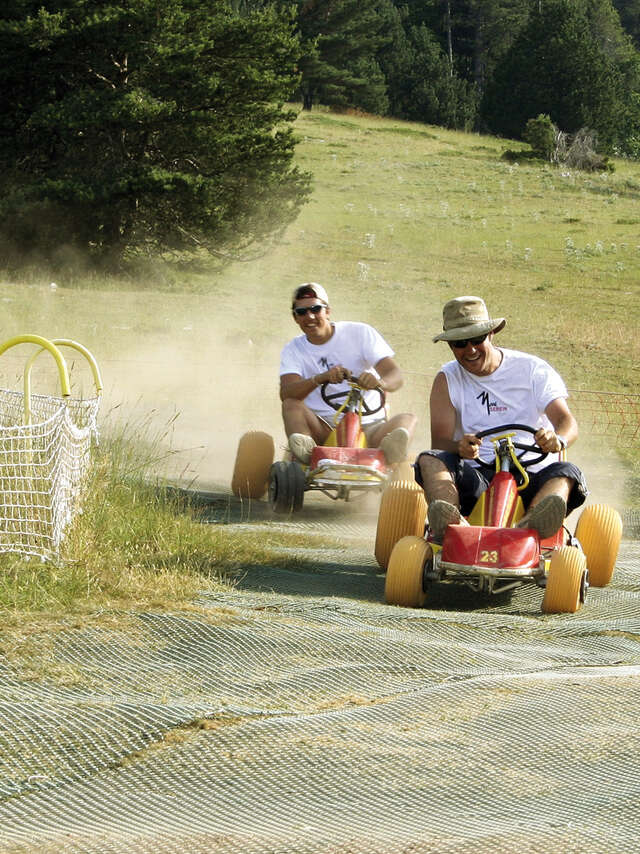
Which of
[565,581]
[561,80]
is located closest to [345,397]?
[565,581]

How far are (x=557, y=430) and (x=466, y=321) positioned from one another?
0.72 metres

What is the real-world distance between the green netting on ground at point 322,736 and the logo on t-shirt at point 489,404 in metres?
1.51

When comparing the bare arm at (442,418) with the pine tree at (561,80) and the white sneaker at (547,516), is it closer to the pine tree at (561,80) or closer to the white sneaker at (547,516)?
the white sneaker at (547,516)

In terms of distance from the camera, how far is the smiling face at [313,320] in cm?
917

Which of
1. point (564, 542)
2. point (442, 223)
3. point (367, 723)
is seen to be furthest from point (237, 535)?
point (442, 223)

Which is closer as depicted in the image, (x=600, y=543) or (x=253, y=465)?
(x=600, y=543)

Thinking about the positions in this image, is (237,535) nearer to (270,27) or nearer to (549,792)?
(549,792)

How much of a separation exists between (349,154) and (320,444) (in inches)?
1738

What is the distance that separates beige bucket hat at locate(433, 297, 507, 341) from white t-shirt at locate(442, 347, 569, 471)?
197 mm

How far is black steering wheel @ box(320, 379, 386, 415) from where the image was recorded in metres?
9.09

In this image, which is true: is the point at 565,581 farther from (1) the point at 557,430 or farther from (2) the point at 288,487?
(2) the point at 288,487

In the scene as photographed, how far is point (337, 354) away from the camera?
369 inches

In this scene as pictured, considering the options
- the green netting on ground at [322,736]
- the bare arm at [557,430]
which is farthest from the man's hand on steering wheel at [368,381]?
the green netting on ground at [322,736]

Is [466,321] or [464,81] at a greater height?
[464,81]
